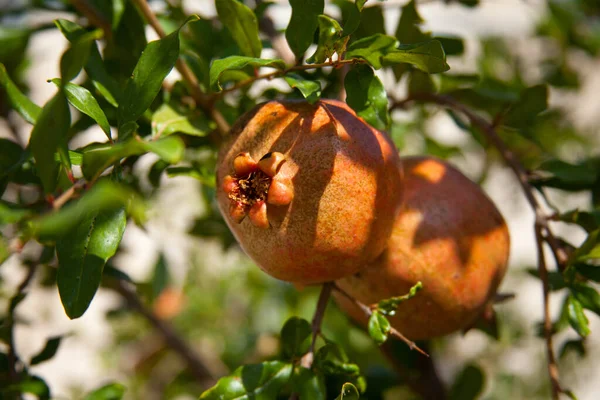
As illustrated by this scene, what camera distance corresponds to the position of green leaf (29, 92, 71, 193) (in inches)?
19.1

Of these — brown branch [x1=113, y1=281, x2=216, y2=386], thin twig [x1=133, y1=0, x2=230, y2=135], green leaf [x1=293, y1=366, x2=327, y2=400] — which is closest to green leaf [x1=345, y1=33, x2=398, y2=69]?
thin twig [x1=133, y1=0, x2=230, y2=135]

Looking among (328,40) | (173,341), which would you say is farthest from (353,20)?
(173,341)

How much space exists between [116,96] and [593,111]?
242cm

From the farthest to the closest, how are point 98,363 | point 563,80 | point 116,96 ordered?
point 98,363
point 563,80
point 116,96

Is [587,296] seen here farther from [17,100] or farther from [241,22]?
[17,100]

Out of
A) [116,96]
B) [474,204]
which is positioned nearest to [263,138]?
[116,96]

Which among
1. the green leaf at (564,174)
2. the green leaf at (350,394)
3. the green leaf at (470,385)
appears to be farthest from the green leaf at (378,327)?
the green leaf at (470,385)

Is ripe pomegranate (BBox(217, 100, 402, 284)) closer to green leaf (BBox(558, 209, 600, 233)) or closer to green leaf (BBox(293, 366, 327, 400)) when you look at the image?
green leaf (BBox(293, 366, 327, 400))

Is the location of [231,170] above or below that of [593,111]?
above

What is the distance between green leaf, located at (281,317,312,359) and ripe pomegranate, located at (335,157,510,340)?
0.10 metres

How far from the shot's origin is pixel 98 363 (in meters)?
2.02

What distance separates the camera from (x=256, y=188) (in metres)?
0.61

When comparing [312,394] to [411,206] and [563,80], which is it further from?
[563,80]

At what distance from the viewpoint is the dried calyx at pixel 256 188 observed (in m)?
0.59
